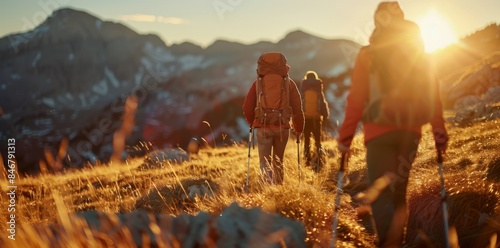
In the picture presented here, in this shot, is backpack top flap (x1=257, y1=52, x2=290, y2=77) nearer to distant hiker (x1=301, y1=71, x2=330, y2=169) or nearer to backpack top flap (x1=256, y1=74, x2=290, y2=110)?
backpack top flap (x1=256, y1=74, x2=290, y2=110)

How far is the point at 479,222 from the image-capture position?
4.98 meters

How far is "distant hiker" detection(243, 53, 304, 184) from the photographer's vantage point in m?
7.75

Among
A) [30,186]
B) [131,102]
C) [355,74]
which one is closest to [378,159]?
[355,74]

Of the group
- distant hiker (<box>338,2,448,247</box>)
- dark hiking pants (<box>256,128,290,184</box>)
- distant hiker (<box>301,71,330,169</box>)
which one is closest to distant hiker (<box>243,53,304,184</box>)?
dark hiking pants (<box>256,128,290,184</box>)

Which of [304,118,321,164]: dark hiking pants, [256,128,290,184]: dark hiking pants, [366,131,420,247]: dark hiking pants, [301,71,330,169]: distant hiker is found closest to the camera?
[366,131,420,247]: dark hiking pants

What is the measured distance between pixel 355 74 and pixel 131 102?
268cm

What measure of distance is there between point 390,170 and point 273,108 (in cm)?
418

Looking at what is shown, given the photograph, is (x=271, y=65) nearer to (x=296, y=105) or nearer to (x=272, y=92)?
(x=272, y=92)

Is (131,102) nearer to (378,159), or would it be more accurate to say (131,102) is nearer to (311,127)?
(378,159)

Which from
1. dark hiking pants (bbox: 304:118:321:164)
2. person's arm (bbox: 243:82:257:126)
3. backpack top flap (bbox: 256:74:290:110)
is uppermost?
backpack top flap (bbox: 256:74:290:110)

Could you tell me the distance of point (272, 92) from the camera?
789 cm

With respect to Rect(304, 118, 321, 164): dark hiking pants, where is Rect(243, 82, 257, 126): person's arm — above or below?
above

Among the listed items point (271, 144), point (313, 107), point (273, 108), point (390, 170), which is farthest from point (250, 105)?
point (390, 170)

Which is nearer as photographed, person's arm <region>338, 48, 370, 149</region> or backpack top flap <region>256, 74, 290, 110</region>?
person's arm <region>338, 48, 370, 149</region>
